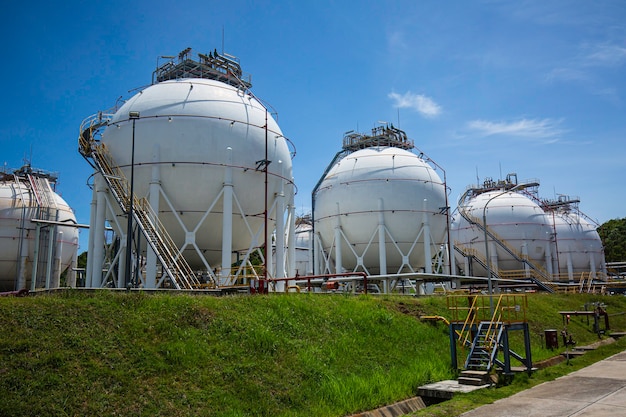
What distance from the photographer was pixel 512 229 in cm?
5034

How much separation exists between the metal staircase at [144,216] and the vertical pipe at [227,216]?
1.53m

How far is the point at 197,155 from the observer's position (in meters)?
23.4

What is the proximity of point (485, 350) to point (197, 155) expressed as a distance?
14.9 meters

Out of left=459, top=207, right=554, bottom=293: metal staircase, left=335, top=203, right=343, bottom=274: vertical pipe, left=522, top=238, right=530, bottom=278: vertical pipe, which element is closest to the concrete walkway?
left=335, top=203, right=343, bottom=274: vertical pipe

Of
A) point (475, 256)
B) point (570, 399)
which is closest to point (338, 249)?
point (475, 256)

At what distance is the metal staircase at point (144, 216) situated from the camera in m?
21.4

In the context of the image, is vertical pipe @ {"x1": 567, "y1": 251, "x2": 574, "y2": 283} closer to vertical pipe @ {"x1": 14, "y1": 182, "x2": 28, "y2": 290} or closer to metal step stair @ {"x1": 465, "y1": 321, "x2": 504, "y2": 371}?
metal step stair @ {"x1": 465, "y1": 321, "x2": 504, "y2": 371}

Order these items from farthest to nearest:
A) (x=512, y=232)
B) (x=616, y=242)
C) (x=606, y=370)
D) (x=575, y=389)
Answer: (x=616, y=242)
(x=512, y=232)
(x=606, y=370)
(x=575, y=389)

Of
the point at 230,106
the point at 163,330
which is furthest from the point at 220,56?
the point at 163,330

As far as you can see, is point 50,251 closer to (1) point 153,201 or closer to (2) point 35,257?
(2) point 35,257

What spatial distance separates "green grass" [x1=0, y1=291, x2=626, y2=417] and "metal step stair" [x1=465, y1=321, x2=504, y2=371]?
0.78 m

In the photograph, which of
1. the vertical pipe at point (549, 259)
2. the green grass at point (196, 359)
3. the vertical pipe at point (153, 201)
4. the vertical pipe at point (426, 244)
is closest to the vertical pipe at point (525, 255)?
the vertical pipe at point (549, 259)

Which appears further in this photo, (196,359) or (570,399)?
(570,399)

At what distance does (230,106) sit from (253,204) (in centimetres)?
498
